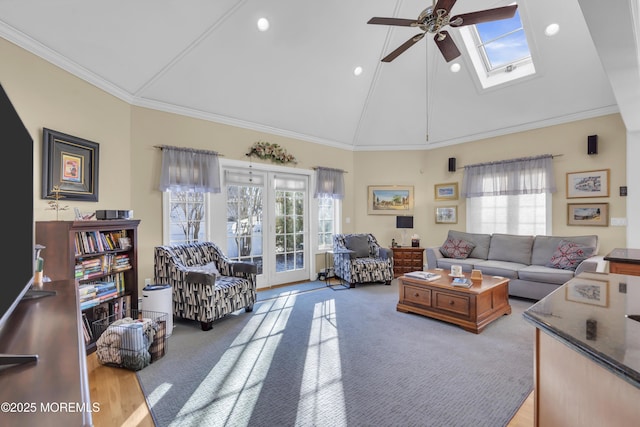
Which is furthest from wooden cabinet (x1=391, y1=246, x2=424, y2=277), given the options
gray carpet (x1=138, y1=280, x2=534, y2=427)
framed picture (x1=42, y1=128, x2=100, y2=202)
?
framed picture (x1=42, y1=128, x2=100, y2=202)

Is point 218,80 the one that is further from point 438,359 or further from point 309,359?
point 438,359

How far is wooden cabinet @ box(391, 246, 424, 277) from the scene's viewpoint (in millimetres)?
5641

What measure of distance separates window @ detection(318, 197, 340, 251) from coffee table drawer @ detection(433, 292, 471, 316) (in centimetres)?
274

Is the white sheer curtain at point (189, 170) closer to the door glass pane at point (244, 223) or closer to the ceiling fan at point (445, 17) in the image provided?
the door glass pane at point (244, 223)

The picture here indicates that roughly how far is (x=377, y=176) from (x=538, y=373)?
5340 millimetres

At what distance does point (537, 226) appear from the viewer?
4.92 metres

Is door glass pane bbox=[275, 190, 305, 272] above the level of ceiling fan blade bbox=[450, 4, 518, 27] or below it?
below

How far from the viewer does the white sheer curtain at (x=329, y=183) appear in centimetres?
558

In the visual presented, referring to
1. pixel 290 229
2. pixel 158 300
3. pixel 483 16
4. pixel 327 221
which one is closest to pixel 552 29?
pixel 483 16

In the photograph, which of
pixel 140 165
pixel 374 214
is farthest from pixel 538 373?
pixel 374 214

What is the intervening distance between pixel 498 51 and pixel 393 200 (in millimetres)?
3076

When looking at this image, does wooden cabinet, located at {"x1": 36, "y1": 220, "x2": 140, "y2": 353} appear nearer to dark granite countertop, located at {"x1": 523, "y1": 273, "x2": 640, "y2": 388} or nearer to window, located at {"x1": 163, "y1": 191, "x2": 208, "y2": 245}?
window, located at {"x1": 163, "y1": 191, "x2": 208, "y2": 245}

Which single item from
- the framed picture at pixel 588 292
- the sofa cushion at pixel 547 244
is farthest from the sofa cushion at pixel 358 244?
the framed picture at pixel 588 292

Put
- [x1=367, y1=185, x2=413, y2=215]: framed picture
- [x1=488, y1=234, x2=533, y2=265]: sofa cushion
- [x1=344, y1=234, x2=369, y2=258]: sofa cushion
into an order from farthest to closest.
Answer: [x1=367, y1=185, x2=413, y2=215]: framed picture
[x1=344, y1=234, x2=369, y2=258]: sofa cushion
[x1=488, y1=234, x2=533, y2=265]: sofa cushion
